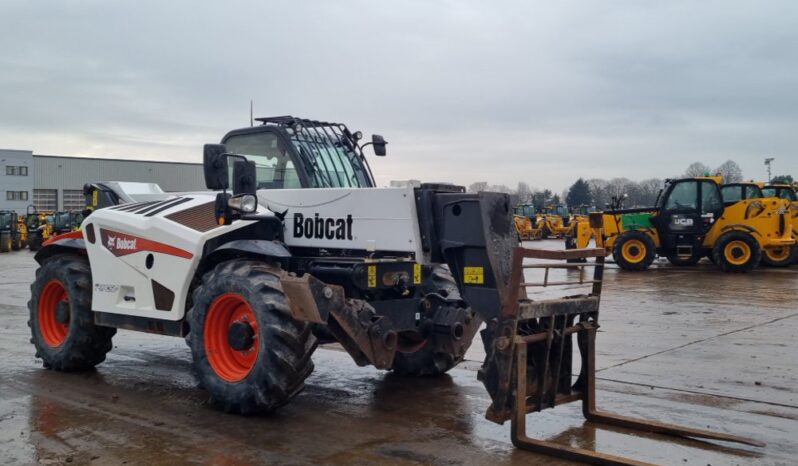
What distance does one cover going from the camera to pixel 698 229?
70.2ft

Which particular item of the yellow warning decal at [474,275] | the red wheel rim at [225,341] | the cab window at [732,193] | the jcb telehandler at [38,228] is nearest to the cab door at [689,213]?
the cab window at [732,193]

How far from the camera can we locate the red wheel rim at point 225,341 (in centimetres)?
Result: 668

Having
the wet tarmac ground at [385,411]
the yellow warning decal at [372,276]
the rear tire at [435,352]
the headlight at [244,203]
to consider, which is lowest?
the wet tarmac ground at [385,411]

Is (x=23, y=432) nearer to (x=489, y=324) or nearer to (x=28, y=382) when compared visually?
(x=28, y=382)

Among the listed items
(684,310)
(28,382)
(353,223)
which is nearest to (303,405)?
(353,223)

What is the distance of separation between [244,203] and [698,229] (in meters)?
17.3

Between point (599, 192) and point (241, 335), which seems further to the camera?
point (599, 192)

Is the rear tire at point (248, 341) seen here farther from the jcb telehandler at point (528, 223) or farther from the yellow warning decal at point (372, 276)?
the jcb telehandler at point (528, 223)

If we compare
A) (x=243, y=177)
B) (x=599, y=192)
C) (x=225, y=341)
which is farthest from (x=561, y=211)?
(x=225, y=341)

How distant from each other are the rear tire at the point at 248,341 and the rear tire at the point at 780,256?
60.7 ft

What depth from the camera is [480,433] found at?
6090mm

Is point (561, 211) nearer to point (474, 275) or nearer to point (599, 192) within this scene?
point (599, 192)

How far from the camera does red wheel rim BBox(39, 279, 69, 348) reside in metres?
8.77

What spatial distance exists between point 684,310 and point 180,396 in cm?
919
